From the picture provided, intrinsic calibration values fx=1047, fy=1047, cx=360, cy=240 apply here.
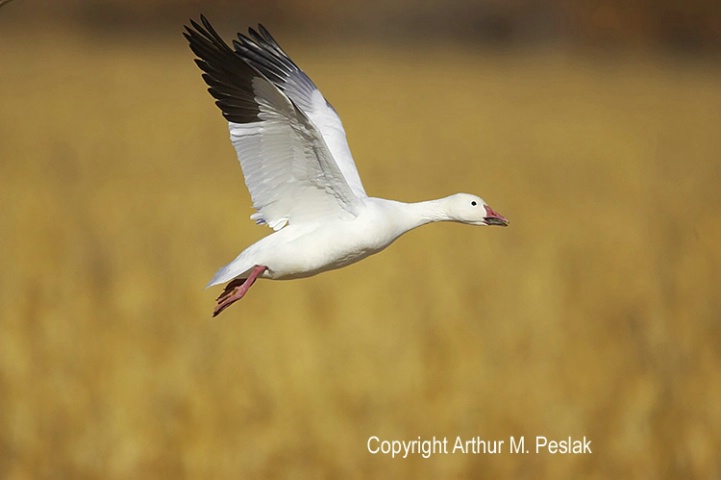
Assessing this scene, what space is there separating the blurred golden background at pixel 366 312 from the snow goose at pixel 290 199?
4.18m

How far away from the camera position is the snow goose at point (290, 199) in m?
4.07

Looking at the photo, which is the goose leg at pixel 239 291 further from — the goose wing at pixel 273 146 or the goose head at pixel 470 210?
the goose head at pixel 470 210

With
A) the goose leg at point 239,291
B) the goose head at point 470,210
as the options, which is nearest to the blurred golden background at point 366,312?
the goose leg at point 239,291

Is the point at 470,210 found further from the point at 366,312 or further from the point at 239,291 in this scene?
the point at 366,312

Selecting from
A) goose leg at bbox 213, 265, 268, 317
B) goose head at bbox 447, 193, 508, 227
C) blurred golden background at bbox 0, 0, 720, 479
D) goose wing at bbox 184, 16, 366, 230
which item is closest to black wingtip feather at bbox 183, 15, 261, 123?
goose wing at bbox 184, 16, 366, 230

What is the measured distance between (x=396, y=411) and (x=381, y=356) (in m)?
0.85

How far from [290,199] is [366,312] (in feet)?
21.9

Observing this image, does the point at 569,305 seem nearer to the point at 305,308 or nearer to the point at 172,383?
the point at 305,308

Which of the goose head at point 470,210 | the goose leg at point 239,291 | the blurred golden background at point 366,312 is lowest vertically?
the blurred golden background at point 366,312

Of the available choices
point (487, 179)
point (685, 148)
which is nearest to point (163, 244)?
point (487, 179)

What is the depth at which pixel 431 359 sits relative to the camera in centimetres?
979

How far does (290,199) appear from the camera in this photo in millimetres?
4387

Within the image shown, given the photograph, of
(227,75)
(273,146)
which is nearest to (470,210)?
(273,146)

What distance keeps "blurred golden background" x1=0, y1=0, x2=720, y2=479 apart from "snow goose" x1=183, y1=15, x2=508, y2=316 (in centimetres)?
418
